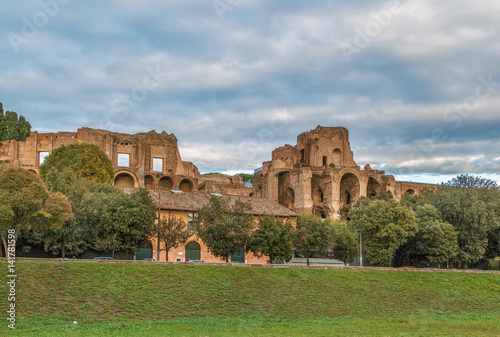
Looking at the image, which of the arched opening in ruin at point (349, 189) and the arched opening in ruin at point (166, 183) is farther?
the arched opening in ruin at point (166, 183)

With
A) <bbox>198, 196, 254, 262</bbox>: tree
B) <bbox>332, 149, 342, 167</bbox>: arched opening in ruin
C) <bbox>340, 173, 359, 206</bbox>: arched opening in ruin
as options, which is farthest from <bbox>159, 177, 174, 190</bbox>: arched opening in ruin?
<bbox>198, 196, 254, 262</bbox>: tree

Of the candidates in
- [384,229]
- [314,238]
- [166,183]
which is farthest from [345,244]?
[166,183]

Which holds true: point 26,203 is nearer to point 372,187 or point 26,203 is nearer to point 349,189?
point 349,189

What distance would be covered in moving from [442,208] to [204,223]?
23.2 metres

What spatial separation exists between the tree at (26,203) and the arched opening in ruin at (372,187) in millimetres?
54924

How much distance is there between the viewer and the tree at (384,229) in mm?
41406

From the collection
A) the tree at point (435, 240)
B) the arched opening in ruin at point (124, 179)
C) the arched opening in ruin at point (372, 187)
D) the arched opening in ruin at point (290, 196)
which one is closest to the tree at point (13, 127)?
the arched opening in ruin at point (124, 179)

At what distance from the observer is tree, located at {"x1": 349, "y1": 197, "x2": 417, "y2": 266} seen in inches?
1630

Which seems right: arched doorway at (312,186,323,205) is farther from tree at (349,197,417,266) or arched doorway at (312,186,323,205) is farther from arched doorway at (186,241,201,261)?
tree at (349,197,417,266)

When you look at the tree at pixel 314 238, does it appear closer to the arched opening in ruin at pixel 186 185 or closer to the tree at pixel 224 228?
the tree at pixel 224 228

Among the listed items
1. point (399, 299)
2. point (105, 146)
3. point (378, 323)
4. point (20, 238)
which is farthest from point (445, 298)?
point (105, 146)

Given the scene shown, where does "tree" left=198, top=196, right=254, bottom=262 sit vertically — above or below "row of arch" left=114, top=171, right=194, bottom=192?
below

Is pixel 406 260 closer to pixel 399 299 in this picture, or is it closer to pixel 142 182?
pixel 399 299

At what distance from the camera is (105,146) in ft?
236
